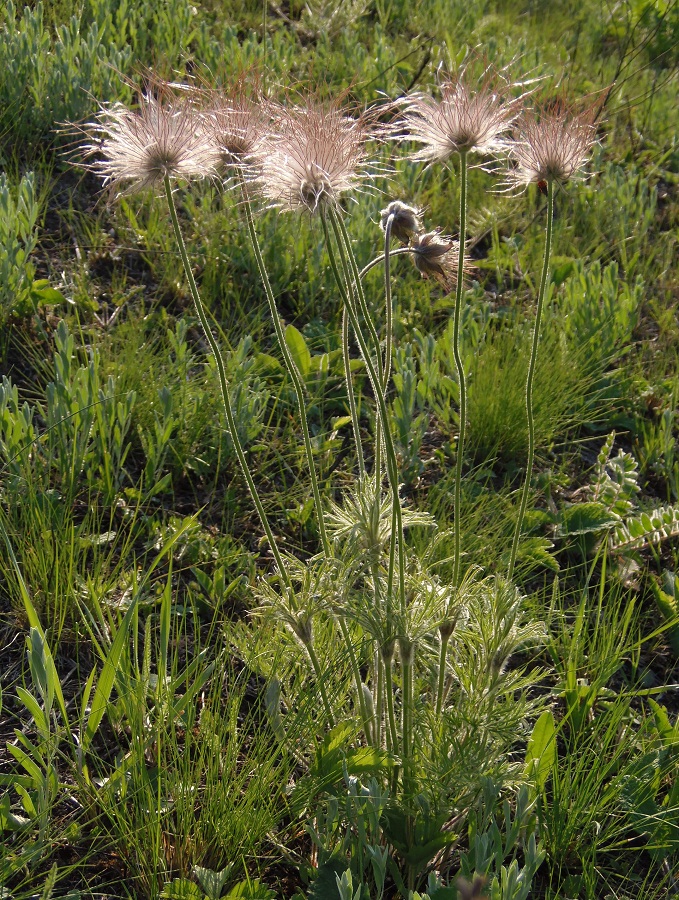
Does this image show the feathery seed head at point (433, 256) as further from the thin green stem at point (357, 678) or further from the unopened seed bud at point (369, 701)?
the unopened seed bud at point (369, 701)

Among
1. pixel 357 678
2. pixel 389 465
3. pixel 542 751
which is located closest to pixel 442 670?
pixel 357 678

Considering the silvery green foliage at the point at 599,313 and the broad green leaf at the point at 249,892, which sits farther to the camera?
the silvery green foliage at the point at 599,313

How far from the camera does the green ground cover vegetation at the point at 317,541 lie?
1.91 meters

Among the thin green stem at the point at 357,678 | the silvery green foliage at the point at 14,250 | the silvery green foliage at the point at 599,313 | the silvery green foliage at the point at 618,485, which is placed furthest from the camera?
the silvery green foliage at the point at 599,313

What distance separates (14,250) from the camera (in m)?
3.29

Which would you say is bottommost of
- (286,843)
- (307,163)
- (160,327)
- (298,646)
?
(286,843)

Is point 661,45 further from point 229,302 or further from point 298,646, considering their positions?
point 298,646

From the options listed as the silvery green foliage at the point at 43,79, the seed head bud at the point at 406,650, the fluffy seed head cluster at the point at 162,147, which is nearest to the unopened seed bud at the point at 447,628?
the seed head bud at the point at 406,650

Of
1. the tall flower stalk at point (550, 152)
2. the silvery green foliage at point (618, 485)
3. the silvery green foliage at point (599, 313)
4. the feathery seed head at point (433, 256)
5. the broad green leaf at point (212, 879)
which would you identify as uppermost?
the tall flower stalk at point (550, 152)

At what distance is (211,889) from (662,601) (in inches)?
70.6

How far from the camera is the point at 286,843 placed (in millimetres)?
2078

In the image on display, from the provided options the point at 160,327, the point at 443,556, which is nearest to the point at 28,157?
the point at 160,327

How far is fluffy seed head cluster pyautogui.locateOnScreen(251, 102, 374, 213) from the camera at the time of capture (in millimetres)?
1651

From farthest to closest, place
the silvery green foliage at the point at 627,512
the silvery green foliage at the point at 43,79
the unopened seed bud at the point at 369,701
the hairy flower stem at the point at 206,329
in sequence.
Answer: the silvery green foliage at the point at 43,79 < the silvery green foliage at the point at 627,512 < the unopened seed bud at the point at 369,701 < the hairy flower stem at the point at 206,329
